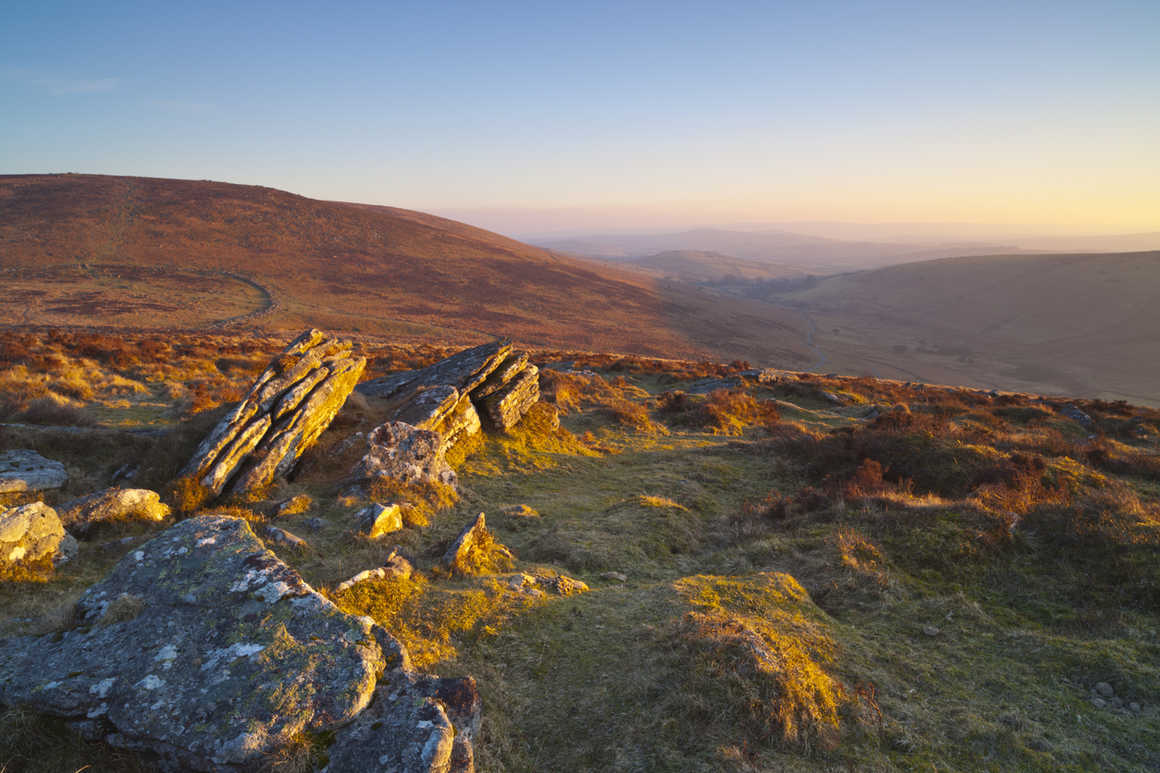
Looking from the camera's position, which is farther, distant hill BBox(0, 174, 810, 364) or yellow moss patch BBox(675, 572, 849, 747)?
distant hill BBox(0, 174, 810, 364)

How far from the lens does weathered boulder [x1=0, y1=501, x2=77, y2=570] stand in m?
8.08

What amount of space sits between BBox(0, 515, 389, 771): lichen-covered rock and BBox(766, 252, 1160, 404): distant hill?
82.0 meters

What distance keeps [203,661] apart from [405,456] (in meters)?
7.98

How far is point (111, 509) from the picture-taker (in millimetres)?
9945

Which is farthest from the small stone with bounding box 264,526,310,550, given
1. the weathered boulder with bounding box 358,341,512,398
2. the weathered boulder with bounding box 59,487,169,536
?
the weathered boulder with bounding box 358,341,512,398

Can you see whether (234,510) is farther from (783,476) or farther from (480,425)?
(783,476)

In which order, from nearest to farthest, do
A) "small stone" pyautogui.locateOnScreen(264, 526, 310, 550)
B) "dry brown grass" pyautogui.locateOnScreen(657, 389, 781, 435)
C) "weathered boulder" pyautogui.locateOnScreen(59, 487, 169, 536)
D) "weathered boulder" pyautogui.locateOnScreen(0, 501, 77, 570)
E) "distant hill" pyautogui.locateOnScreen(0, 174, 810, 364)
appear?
"weathered boulder" pyautogui.locateOnScreen(0, 501, 77, 570), "small stone" pyautogui.locateOnScreen(264, 526, 310, 550), "weathered boulder" pyautogui.locateOnScreen(59, 487, 169, 536), "dry brown grass" pyautogui.locateOnScreen(657, 389, 781, 435), "distant hill" pyautogui.locateOnScreen(0, 174, 810, 364)

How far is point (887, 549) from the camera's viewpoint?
11.2 metres

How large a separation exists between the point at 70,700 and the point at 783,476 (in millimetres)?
17048

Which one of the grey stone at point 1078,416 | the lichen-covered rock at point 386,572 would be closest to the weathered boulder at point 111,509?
the lichen-covered rock at point 386,572

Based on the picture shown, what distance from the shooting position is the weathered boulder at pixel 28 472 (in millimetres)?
10295

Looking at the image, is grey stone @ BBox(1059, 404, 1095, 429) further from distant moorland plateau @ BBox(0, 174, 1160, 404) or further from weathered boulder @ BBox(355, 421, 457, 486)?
distant moorland plateau @ BBox(0, 174, 1160, 404)

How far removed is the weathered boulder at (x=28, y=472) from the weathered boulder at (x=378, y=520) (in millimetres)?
6309

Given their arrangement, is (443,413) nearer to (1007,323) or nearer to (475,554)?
(475,554)
